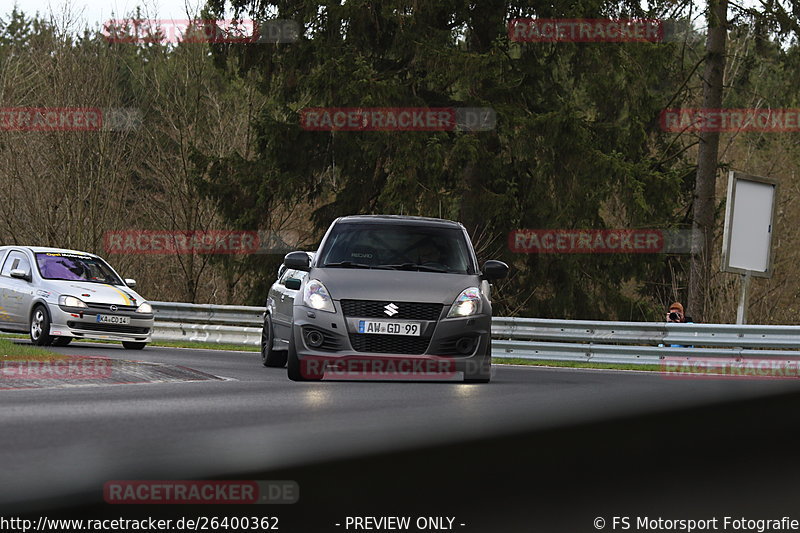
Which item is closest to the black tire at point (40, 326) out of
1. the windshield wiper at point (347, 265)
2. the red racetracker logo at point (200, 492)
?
the windshield wiper at point (347, 265)

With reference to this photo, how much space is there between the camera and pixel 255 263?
1281 inches

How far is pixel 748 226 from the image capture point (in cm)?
2264

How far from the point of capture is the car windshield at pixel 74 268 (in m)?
22.0

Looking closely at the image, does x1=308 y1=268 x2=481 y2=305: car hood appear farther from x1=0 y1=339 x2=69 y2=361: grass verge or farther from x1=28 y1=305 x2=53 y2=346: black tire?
x1=28 y1=305 x2=53 y2=346: black tire

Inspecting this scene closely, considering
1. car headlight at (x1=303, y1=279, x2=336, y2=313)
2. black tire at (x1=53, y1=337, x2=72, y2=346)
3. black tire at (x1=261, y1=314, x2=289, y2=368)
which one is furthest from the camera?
black tire at (x1=53, y1=337, x2=72, y2=346)

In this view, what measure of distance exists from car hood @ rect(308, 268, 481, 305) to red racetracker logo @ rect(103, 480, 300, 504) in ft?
23.0

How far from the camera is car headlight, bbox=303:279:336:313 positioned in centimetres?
1367

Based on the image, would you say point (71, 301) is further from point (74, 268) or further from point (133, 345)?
point (133, 345)

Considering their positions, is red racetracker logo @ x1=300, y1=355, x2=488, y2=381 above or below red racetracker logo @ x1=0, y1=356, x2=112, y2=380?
above

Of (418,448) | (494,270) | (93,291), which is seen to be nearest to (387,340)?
(494,270)

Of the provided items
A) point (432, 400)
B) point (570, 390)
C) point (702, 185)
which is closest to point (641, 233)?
point (702, 185)

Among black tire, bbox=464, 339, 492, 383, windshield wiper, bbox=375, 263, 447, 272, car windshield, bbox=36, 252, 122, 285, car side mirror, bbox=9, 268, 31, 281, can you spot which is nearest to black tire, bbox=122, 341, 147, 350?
car windshield, bbox=36, 252, 122, 285

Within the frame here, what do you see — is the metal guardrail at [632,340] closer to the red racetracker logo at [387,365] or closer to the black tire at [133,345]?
the black tire at [133,345]

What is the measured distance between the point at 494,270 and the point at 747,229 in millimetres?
9601
